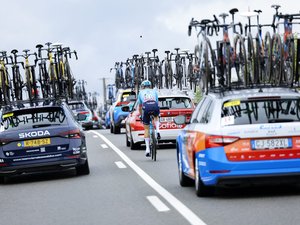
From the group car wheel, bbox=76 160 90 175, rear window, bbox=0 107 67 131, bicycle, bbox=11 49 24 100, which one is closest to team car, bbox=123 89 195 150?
bicycle, bbox=11 49 24 100

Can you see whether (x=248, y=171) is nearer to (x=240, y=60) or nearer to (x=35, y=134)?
(x=240, y=60)

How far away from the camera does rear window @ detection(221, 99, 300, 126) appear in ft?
38.8

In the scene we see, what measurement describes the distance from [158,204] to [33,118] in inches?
231

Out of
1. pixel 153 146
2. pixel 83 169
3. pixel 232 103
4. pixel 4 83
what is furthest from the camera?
pixel 4 83

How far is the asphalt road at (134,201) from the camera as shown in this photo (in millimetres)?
10398

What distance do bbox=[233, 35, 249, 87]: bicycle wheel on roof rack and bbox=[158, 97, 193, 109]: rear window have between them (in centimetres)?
765

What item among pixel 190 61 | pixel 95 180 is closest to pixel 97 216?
pixel 95 180

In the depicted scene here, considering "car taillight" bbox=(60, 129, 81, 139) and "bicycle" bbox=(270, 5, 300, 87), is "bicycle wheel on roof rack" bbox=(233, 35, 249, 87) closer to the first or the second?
"bicycle" bbox=(270, 5, 300, 87)

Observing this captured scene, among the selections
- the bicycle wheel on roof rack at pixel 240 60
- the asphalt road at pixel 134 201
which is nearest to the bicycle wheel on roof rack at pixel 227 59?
the bicycle wheel on roof rack at pixel 240 60

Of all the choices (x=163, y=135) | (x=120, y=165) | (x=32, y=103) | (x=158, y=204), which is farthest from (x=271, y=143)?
(x=163, y=135)

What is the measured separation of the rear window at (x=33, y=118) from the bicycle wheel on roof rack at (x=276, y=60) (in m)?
3.92

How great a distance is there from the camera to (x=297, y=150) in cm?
1155

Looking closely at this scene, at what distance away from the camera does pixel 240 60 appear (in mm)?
16734

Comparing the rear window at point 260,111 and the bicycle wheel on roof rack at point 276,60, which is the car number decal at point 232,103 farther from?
the bicycle wheel on roof rack at point 276,60
